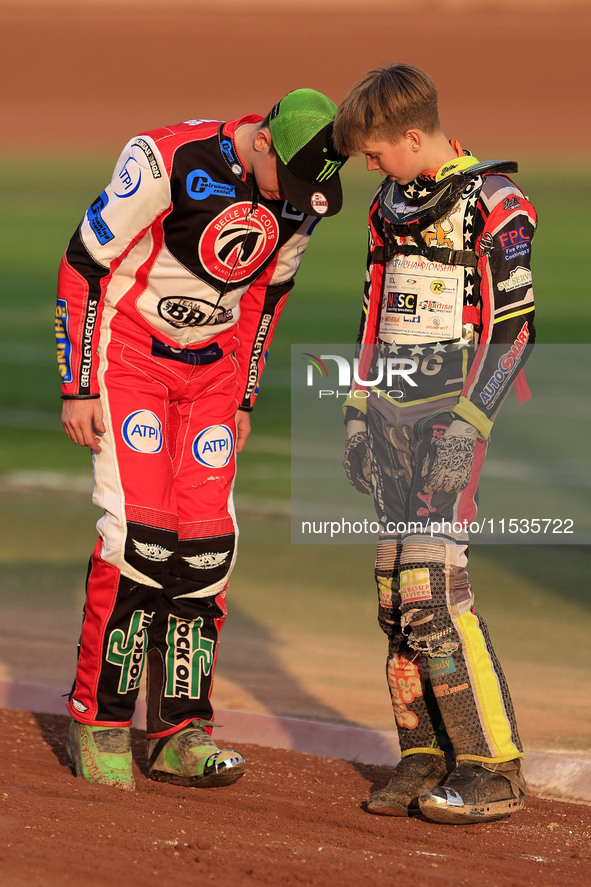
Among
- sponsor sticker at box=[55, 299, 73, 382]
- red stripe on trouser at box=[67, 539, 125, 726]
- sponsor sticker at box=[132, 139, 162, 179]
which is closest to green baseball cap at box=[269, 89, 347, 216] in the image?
sponsor sticker at box=[132, 139, 162, 179]

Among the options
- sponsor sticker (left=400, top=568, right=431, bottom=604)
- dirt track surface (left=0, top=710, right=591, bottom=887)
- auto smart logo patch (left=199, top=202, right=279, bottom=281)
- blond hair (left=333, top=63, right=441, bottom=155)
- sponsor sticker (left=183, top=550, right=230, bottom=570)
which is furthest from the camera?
sponsor sticker (left=183, top=550, right=230, bottom=570)

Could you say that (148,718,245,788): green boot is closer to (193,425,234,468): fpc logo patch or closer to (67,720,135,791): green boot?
(67,720,135,791): green boot

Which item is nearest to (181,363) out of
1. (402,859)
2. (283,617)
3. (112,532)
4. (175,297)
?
(175,297)

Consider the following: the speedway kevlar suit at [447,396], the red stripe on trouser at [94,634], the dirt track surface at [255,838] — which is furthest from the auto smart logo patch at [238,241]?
the dirt track surface at [255,838]

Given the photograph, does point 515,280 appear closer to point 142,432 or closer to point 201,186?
point 201,186

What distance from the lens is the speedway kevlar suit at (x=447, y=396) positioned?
149 inches

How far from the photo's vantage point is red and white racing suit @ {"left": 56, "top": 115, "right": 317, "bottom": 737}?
4.06 m

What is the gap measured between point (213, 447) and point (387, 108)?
4.28ft

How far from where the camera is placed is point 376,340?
4.17 metres

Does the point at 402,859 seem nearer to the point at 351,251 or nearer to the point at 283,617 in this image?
the point at 283,617

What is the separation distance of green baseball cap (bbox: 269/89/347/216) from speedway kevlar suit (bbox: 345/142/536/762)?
0.70 feet

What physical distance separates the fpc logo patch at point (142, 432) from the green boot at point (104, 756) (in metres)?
0.93

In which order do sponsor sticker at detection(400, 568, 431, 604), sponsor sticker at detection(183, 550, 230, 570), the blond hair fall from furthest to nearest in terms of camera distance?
sponsor sticker at detection(183, 550, 230, 570) < sponsor sticker at detection(400, 568, 431, 604) < the blond hair

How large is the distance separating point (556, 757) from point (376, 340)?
Result: 1718 millimetres
